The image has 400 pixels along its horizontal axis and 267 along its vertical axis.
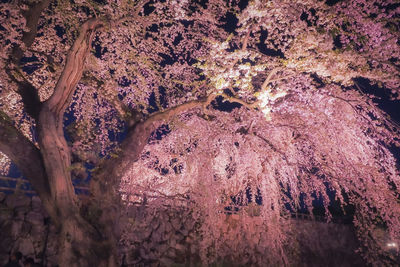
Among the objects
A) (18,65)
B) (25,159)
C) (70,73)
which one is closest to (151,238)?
(25,159)

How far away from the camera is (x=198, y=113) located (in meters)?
8.81

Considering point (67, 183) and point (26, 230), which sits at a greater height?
point (67, 183)

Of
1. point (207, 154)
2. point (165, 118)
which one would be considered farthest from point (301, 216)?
point (165, 118)

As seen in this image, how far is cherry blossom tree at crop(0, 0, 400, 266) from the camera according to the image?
4.95 metres

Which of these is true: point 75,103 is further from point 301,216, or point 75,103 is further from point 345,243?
point 345,243

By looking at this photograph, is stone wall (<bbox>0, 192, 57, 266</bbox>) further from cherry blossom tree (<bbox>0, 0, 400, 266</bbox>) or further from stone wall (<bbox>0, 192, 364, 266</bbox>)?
cherry blossom tree (<bbox>0, 0, 400, 266</bbox>)

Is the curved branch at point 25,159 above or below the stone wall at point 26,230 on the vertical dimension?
above

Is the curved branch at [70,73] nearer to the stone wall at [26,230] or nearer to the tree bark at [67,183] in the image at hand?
the tree bark at [67,183]

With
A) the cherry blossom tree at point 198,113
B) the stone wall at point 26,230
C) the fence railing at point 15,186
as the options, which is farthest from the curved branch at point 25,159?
the stone wall at point 26,230

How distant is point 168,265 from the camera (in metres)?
8.71

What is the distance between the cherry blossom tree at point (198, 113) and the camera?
4945 mm

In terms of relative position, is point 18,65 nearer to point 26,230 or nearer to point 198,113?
point 26,230

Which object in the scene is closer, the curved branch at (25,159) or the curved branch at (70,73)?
the curved branch at (25,159)

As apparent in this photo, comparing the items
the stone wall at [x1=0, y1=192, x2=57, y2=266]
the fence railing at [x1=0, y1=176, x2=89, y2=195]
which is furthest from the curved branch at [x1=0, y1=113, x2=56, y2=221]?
the stone wall at [x1=0, y1=192, x2=57, y2=266]
